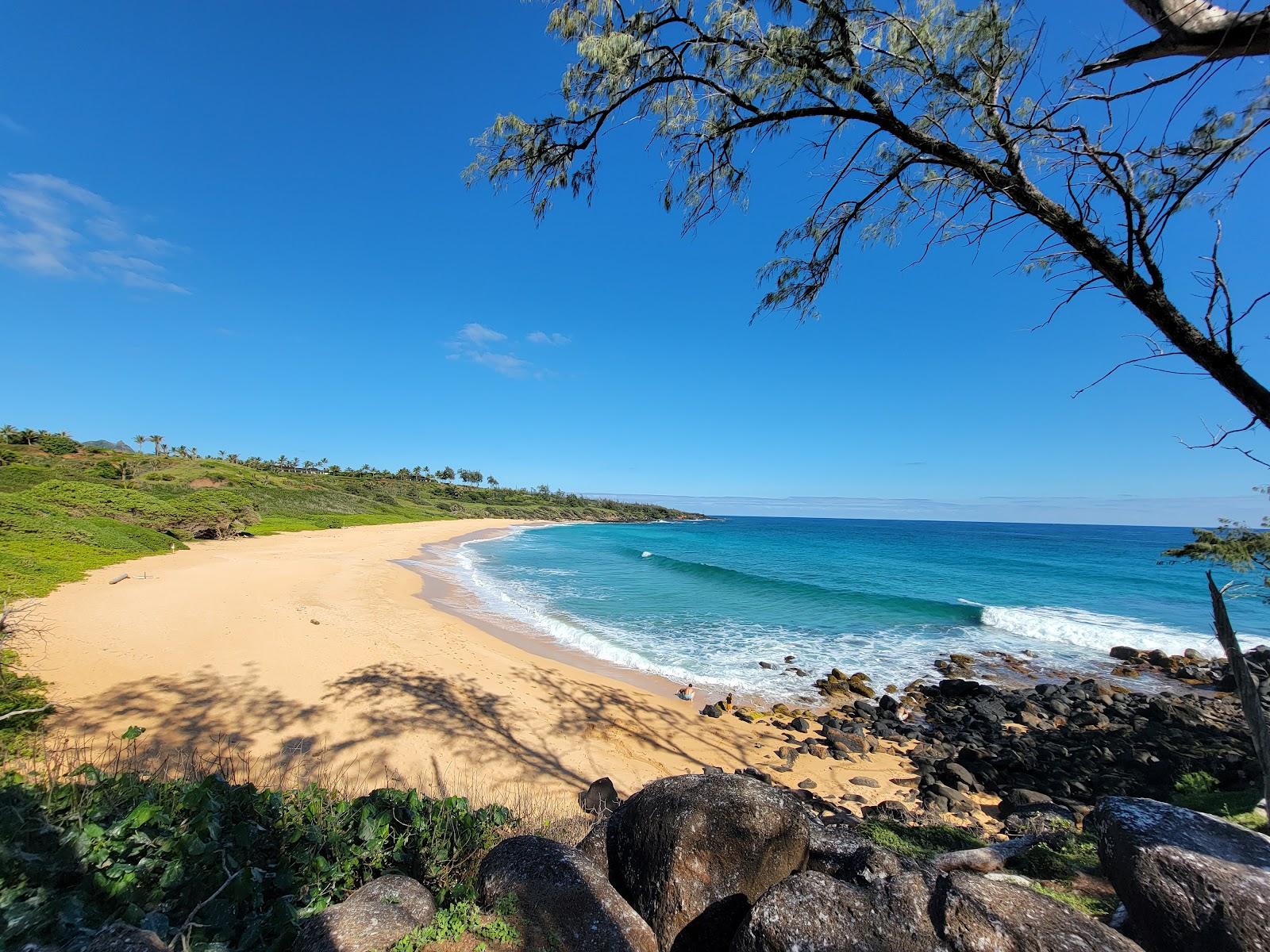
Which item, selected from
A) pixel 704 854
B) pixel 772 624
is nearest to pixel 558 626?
pixel 772 624

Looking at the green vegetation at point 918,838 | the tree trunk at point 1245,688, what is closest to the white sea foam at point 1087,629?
the green vegetation at point 918,838

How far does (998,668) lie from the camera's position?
540 inches

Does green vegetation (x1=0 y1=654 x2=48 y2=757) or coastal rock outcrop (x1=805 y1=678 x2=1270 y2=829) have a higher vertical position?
green vegetation (x1=0 y1=654 x2=48 y2=757)

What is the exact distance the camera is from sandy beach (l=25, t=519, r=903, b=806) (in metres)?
→ 6.57

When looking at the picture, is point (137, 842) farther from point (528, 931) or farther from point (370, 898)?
point (528, 931)

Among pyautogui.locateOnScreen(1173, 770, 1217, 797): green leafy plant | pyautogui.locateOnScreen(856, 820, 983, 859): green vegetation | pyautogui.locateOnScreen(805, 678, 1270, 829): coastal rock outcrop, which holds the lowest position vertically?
pyautogui.locateOnScreen(805, 678, 1270, 829): coastal rock outcrop

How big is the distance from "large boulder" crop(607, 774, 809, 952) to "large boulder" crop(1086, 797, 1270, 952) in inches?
70.6

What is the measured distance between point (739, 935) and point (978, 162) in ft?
15.2

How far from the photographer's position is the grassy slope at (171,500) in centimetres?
1476

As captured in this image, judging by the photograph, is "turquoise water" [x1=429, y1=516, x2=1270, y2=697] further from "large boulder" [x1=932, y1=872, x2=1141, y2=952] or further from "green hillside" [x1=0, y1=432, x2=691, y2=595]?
"green hillside" [x1=0, y1=432, x2=691, y2=595]

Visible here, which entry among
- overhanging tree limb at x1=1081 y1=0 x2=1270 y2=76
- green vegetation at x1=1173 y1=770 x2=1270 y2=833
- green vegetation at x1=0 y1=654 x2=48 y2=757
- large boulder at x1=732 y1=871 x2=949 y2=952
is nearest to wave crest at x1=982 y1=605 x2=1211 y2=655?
green vegetation at x1=1173 y1=770 x2=1270 y2=833

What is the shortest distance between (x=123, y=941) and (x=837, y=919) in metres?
2.89

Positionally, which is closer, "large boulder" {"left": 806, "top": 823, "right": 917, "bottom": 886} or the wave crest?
"large boulder" {"left": 806, "top": 823, "right": 917, "bottom": 886}

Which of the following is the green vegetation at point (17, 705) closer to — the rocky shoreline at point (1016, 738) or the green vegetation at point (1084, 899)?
the green vegetation at point (1084, 899)
